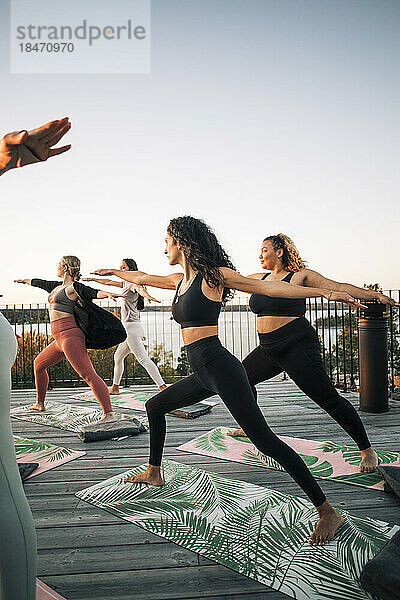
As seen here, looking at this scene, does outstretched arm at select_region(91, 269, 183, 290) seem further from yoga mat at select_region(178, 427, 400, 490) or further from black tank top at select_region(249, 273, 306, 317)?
yoga mat at select_region(178, 427, 400, 490)

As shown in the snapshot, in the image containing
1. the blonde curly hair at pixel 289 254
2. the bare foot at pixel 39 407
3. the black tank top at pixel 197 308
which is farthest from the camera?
the bare foot at pixel 39 407

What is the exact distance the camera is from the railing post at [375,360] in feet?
15.3

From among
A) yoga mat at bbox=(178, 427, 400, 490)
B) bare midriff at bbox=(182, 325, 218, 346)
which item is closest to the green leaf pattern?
yoga mat at bbox=(178, 427, 400, 490)

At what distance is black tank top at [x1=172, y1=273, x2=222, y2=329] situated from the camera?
234cm

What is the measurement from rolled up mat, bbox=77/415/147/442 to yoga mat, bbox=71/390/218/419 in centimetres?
67

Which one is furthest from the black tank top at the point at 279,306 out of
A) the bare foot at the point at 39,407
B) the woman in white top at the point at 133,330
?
the bare foot at the point at 39,407

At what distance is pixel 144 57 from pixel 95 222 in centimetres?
542

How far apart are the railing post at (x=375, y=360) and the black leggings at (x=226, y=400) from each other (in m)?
2.84

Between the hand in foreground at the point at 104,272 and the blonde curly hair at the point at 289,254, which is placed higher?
the blonde curly hair at the point at 289,254

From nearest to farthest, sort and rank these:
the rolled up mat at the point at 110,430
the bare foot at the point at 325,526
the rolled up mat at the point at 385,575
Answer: the rolled up mat at the point at 385,575
the bare foot at the point at 325,526
the rolled up mat at the point at 110,430

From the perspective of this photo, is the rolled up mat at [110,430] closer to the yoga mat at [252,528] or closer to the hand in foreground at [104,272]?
the yoga mat at [252,528]

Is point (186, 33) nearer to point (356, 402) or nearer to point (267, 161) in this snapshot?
point (267, 161)

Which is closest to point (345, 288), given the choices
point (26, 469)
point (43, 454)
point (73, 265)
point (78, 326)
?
point (26, 469)

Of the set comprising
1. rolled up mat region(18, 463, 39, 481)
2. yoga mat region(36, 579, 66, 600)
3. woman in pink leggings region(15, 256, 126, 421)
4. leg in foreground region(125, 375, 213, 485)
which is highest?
woman in pink leggings region(15, 256, 126, 421)
